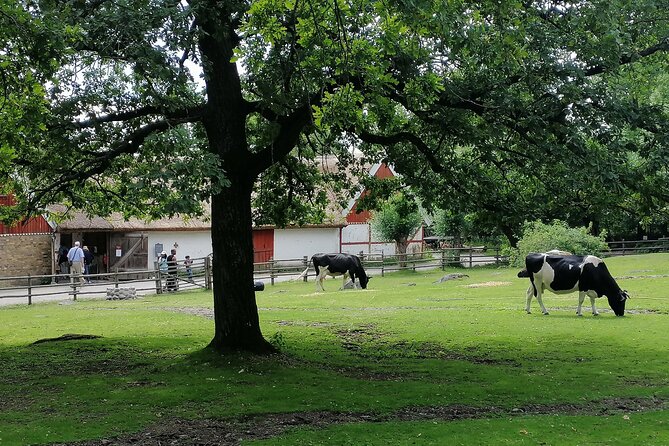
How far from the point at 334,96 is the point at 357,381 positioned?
5.15m

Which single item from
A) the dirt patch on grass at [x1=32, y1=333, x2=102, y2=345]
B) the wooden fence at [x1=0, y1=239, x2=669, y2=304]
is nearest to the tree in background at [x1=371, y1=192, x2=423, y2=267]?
the wooden fence at [x1=0, y1=239, x2=669, y2=304]

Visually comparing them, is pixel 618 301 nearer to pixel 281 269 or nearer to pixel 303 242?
pixel 281 269

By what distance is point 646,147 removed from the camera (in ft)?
39.1

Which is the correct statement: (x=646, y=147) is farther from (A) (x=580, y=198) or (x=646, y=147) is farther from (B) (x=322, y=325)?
(B) (x=322, y=325)

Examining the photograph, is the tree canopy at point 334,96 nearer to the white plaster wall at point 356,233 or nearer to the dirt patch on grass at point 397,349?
the dirt patch on grass at point 397,349

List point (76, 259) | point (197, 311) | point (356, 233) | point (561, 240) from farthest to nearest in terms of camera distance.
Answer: point (356, 233)
point (76, 259)
point (561, 240)
point (197, 311)

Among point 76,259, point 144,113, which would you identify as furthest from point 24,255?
point 144,113

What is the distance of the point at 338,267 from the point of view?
36375 millimetres

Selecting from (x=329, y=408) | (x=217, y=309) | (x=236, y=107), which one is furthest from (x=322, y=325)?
(x=329, y=408)

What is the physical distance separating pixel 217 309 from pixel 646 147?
28.0 ft

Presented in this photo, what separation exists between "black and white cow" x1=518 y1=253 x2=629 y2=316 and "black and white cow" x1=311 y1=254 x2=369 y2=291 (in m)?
14.6

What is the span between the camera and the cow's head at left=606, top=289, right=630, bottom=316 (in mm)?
21016

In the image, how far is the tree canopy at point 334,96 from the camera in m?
11.5

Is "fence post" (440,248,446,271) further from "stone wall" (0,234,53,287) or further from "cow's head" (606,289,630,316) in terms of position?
"cow's head" (606,289,630,316)
